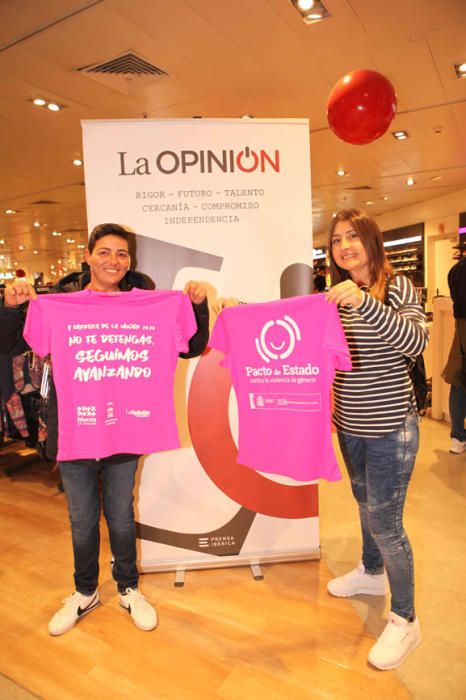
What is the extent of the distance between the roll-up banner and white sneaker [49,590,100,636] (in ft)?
1.23

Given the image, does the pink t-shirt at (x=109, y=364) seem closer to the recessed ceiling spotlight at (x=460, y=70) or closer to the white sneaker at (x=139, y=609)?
the white sneaker at (x=139, y=609)

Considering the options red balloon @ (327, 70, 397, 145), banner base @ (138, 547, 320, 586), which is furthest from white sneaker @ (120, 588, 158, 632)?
red balloon @ (327, 70, 397, 145)

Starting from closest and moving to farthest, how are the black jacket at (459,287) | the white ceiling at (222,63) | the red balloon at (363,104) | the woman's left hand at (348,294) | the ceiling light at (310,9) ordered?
the woman's left hand at (348,294), the red balloon at (363,104), the ceiling light at (310,9), the white ceiling at (222,63), the black jacket at (459,287)

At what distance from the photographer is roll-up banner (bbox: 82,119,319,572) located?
85.8 inches

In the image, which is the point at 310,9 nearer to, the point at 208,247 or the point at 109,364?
the point at 208,247

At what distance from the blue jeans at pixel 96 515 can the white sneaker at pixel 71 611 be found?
3 cm

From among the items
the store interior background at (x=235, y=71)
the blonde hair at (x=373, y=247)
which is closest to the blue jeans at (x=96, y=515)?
the store interior background at (x=235, y=71)

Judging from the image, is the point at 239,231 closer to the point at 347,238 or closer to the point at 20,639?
the point at 347,238

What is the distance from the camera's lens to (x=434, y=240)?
11.8 meters

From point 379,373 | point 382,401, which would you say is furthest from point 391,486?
point 379,373

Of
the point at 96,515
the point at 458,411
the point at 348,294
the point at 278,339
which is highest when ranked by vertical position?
the point at 348,294

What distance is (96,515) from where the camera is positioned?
2008mm

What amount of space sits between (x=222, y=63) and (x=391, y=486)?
3913 millimetres

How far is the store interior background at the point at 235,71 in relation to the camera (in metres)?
3.19
